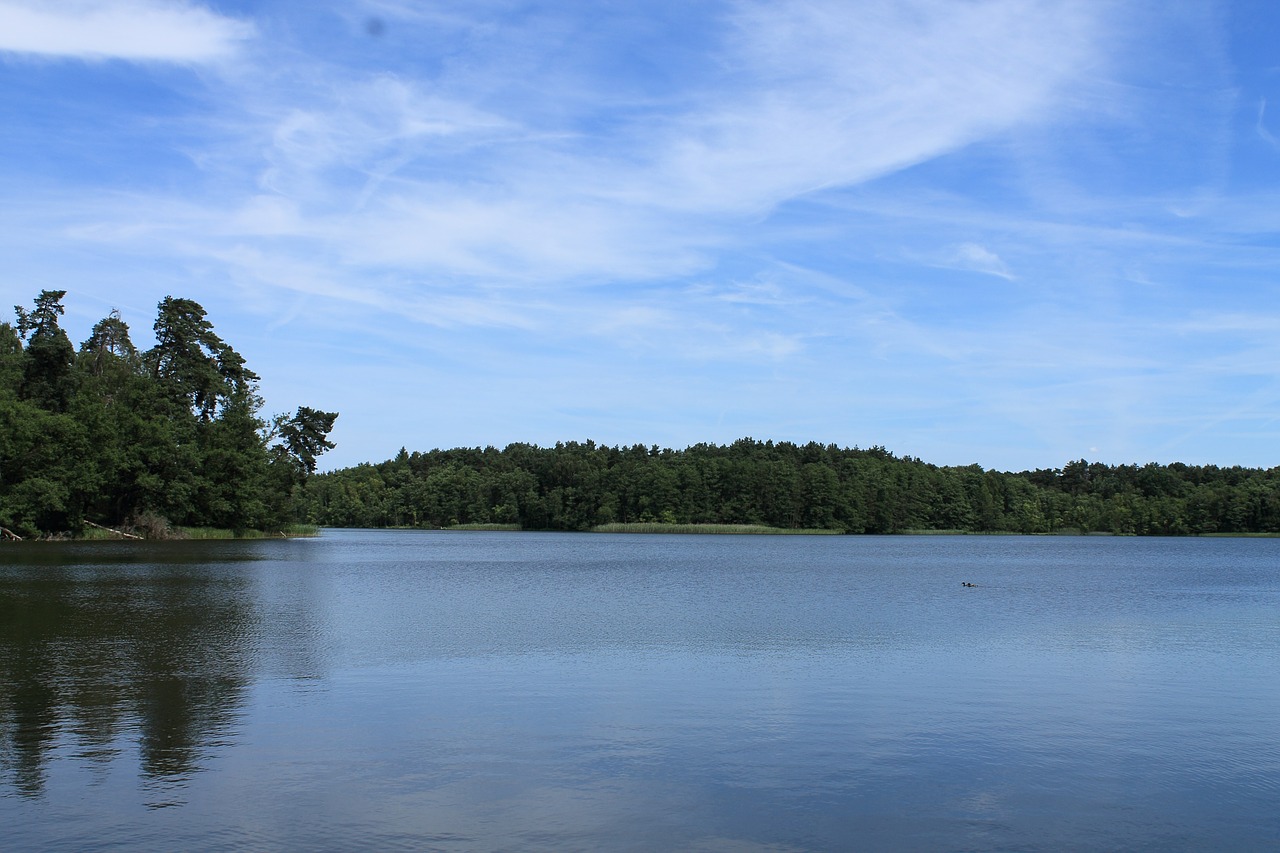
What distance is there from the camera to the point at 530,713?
13.9 m

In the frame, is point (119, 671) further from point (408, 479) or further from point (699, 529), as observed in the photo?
point (408, 479)

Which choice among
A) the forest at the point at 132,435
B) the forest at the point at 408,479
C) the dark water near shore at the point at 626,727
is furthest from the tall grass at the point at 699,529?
the dark water near shore at the point at 626,727

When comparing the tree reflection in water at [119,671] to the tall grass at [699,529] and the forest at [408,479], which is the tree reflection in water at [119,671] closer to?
the forest at [408,479]

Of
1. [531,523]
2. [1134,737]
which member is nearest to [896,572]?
[1134,737]

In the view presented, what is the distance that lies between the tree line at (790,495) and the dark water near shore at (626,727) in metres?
119

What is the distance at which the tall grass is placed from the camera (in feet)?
454

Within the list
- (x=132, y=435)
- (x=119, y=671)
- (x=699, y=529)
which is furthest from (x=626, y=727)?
(x=699, y=529)

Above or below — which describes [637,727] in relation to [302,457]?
below

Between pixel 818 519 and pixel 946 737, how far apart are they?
136048 mm

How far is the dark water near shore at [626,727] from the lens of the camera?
9.11 meters

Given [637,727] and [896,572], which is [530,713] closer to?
[637,727]

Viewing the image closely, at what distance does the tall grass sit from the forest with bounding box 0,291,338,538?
65098 millimetres

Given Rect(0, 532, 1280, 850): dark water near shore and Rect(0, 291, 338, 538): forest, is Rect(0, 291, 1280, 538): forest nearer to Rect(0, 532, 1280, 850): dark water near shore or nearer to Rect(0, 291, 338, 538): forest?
Rect(0, 291, 338, 538): forest

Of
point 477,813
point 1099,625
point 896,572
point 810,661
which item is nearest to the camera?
point 477,813
